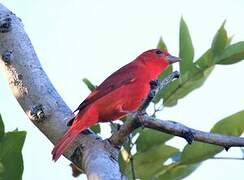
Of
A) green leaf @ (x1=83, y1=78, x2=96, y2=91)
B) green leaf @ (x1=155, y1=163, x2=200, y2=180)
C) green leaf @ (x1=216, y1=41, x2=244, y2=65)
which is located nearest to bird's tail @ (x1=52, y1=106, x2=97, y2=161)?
green leaf @ (x1=83, y1=78, x2=96, y2=91)

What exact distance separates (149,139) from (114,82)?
1.10 metres

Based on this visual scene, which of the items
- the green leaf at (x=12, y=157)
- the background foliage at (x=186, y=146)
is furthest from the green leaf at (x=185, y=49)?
the green leaf at (x=12, y=157)

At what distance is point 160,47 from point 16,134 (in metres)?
0.94

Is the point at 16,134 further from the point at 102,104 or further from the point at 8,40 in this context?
the point at 102,104

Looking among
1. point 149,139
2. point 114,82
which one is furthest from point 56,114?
point 114,82

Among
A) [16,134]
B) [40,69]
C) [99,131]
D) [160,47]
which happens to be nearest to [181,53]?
[160,47]

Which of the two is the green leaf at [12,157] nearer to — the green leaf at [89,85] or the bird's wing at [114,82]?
the green leaf at [89,85]

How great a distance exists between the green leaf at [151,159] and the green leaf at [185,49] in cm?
40

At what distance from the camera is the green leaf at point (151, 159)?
2.47 meters

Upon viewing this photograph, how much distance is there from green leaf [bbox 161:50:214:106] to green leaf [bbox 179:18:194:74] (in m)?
0.04

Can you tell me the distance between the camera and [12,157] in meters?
2.25

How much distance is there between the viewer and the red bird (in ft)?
10.1

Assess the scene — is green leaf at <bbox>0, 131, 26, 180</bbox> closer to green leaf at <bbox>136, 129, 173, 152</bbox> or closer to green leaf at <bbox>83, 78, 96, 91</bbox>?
green leaf at <bbox>136, 129, 173, 152</bbox>

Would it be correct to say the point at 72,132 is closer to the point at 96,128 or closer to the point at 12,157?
the point at 12,157
